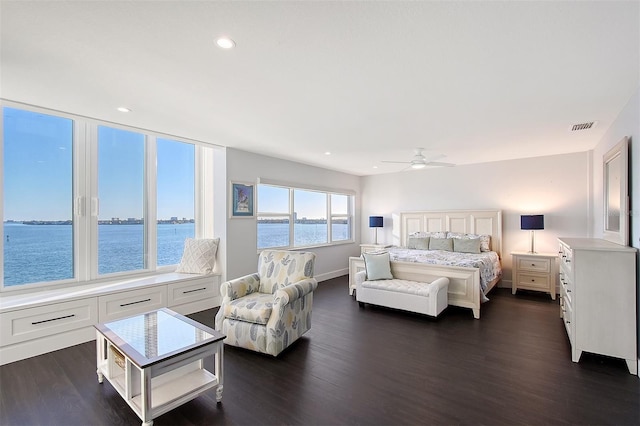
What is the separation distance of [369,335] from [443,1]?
3.20 m

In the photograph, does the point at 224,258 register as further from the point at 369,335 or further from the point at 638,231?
the point at 638,231

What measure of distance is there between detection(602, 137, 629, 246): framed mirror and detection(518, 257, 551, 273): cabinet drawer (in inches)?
56.3

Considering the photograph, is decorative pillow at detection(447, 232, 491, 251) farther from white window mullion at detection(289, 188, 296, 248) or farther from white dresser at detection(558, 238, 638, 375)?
white window mullion at detection(289, 188, 296, 248)

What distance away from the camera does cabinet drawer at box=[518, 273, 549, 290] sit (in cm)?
503

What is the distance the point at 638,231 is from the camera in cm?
262

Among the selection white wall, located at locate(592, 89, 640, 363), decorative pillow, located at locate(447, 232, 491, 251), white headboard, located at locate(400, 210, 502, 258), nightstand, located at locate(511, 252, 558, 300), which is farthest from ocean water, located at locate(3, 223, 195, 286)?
nightstand, located at locate(511, 252, 558, 300)

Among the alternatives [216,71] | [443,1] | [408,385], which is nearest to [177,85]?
[216,71]

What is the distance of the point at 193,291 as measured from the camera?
4371mm

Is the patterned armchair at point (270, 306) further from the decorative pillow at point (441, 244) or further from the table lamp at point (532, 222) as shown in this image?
the table lamp at point (532, 222)

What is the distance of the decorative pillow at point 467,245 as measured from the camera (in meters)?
5.43

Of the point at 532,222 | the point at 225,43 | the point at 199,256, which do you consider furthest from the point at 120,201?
the point at 532,222

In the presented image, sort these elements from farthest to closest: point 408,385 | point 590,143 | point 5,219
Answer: point 590,143 < point 5,219 < point 408,385

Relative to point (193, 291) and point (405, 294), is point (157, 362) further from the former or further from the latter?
point (405, 294)

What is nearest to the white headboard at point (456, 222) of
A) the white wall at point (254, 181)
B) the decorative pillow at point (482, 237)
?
the decorative pillow at point (482, 237)
